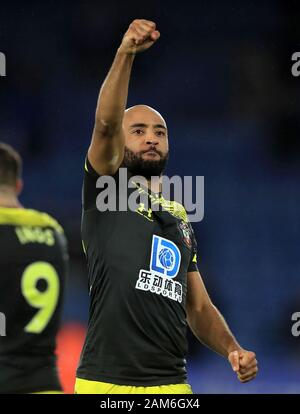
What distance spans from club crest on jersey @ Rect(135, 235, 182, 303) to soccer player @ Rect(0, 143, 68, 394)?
460mm

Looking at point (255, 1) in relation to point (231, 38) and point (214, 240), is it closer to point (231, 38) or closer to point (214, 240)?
point (231, 38)

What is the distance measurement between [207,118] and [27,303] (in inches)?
363

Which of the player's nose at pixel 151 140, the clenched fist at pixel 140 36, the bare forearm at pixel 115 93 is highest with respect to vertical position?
the clenched fist at pixel 140 36

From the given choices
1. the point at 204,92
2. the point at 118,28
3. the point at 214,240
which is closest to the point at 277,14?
the point at 204,92

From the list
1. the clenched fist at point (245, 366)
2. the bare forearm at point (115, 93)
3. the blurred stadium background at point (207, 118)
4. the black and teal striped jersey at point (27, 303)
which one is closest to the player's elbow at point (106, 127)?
the bare forearm at point (115, 93)

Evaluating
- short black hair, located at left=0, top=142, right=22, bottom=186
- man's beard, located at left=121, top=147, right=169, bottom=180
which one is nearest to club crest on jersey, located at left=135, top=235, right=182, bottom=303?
man's beard, located at left=121, top=147, right=169, bottom=180

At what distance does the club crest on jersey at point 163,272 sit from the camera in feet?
11.0

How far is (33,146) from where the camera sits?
37.5 ft

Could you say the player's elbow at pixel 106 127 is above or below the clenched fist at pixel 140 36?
below

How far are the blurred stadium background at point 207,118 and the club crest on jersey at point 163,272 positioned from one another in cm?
584

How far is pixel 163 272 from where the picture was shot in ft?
11.3

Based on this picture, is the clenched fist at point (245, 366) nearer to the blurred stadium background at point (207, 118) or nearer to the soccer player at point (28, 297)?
the soccer player at point (28, 297)

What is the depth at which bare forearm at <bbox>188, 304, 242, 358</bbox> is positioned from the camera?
3738 mm

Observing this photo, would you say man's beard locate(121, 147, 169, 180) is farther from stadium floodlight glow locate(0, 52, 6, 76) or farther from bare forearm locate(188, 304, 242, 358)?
stadium floodlight glow locate(0, 52, 6, 76)
